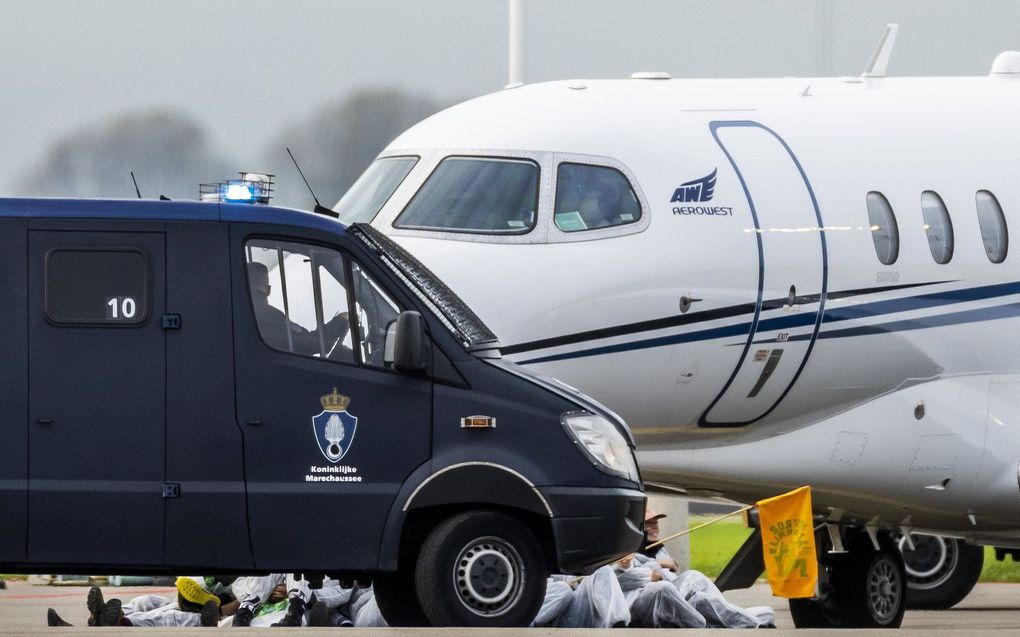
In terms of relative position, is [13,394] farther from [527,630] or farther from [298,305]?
[527,630]

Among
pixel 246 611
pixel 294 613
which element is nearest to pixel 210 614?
pixel 246 611

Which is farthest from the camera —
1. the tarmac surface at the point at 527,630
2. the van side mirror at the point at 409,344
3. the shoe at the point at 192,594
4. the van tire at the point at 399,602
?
the shoe at the point at 192,594

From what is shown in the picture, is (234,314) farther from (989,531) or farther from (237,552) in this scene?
(989,531)

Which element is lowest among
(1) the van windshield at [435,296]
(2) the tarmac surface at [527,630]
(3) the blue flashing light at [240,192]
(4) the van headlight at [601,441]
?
(2) the tarmac surface at [527,630]

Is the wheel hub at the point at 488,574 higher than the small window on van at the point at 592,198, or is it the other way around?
the small window on van at the point at 592,198

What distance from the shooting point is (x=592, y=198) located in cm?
1145

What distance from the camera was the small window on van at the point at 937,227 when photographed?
1245cm

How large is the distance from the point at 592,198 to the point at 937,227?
2.63 metres

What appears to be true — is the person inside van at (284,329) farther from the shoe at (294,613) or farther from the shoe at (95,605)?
the shoe at (95,605)

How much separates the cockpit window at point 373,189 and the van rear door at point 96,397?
10.1 ft

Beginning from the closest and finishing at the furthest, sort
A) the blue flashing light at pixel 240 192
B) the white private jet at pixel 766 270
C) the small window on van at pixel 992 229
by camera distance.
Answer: the blue flashing light at pixel 240 192 → the white private jet at pixel 766 270 → the small window on van at pixel 992 229

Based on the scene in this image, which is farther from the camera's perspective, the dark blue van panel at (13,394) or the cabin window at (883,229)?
the cabin window at (883,229)

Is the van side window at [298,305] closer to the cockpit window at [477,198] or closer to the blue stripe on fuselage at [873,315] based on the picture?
the blue stripe on fuselage at [873,315]

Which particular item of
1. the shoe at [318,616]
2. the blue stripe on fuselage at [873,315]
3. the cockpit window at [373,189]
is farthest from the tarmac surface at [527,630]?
the cockpit window at [373,189]
